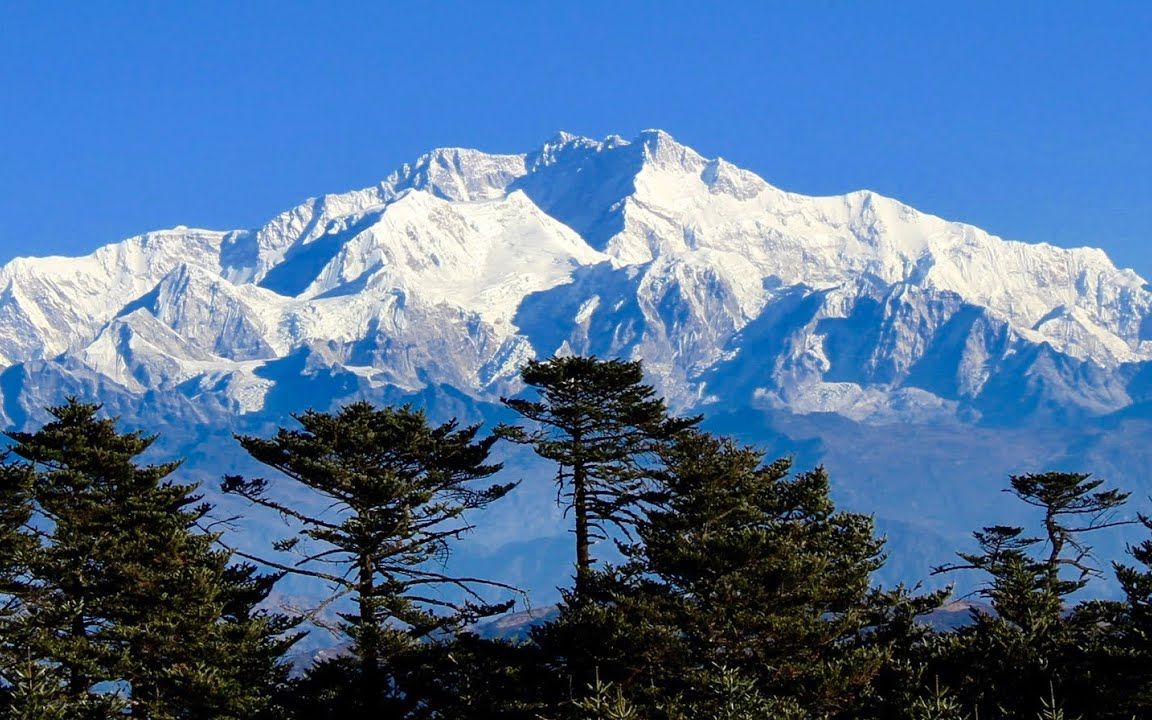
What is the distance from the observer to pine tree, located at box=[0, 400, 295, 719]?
51.3m

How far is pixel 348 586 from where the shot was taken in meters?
50.8

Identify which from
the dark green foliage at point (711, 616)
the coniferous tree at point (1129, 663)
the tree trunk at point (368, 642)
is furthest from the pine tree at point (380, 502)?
the coniferous tree at point (1129, 663)

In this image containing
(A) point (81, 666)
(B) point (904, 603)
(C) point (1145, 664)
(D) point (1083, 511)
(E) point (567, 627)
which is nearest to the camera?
(C) point (1145, 664)

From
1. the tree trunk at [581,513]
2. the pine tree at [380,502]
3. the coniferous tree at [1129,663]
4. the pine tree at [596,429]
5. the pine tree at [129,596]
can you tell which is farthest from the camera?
the pine tree at [596,429]

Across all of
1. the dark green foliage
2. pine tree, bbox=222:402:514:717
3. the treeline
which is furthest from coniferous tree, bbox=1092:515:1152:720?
pine tree, bbox=222:402:514:717

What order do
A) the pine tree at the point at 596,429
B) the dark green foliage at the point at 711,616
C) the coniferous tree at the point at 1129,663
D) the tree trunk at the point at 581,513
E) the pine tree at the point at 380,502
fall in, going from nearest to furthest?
the coniferous tree at the point at 1129,663
the dark green foliage at the point at 711,616
the pine tree at the point at 380,502
the tree trunk at the point at 581,513
the pine tree at the point at 596,429

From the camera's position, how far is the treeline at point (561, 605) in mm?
45938

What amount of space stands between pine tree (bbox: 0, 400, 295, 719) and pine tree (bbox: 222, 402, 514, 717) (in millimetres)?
3170

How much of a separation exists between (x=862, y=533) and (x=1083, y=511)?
40.0ft

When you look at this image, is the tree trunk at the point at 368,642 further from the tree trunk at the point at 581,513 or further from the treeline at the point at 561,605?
the tree trunk at the point at 581,513

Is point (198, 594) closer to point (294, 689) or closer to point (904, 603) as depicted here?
point (294, 689)

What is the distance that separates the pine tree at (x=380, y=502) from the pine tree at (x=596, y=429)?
2567 millimetres

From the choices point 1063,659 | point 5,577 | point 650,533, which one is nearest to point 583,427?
point 650,533

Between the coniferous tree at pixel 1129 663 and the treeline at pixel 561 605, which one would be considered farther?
the treeline at pixel 561 605
